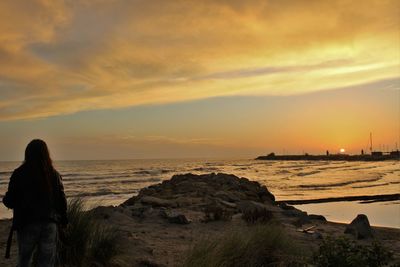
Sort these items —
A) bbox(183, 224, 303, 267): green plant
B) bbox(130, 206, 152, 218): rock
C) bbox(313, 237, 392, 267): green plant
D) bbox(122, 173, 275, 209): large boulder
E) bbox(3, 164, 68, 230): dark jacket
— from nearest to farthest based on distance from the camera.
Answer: bbox(3, 164, 68, 230): dark jacket
bbox(313, 237, 392, 267): green plant
bbox(183, 224, 303, 267): green plant
bbox(130, 206, 152, 218): rock
bbox(122, 173, 275, 209): large boulder

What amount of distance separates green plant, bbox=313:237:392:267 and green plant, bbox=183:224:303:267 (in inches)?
26.3

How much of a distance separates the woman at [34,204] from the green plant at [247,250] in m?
2.17

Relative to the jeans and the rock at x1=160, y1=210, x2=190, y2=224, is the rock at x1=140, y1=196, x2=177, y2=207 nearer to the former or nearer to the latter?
the rock at x1=160, y1=210, x2=190, y2=224

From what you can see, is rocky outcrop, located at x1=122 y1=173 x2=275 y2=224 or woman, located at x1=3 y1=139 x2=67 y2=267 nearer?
woman, located at x1=3 y1=139 x2=67 y2=267

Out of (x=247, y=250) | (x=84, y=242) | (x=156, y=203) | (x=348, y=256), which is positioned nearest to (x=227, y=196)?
(x=156, y=203)

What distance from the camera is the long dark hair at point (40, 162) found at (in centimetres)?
605

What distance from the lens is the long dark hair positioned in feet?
19.8

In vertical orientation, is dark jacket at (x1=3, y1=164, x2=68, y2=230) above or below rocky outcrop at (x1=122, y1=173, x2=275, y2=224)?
above

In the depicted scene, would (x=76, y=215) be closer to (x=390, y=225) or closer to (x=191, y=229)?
(x=191, y=229)

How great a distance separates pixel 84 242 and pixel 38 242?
191 cm

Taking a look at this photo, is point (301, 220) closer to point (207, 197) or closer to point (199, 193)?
point (207, 197)

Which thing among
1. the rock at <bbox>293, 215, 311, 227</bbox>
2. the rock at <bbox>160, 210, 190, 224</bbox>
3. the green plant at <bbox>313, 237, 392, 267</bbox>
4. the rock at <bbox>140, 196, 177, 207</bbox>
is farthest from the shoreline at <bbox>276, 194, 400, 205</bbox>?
the green plant at <bbox>313, 237, 392, 267</bbox>

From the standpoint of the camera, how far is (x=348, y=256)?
6.66 metres

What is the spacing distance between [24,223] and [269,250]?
4748mm
